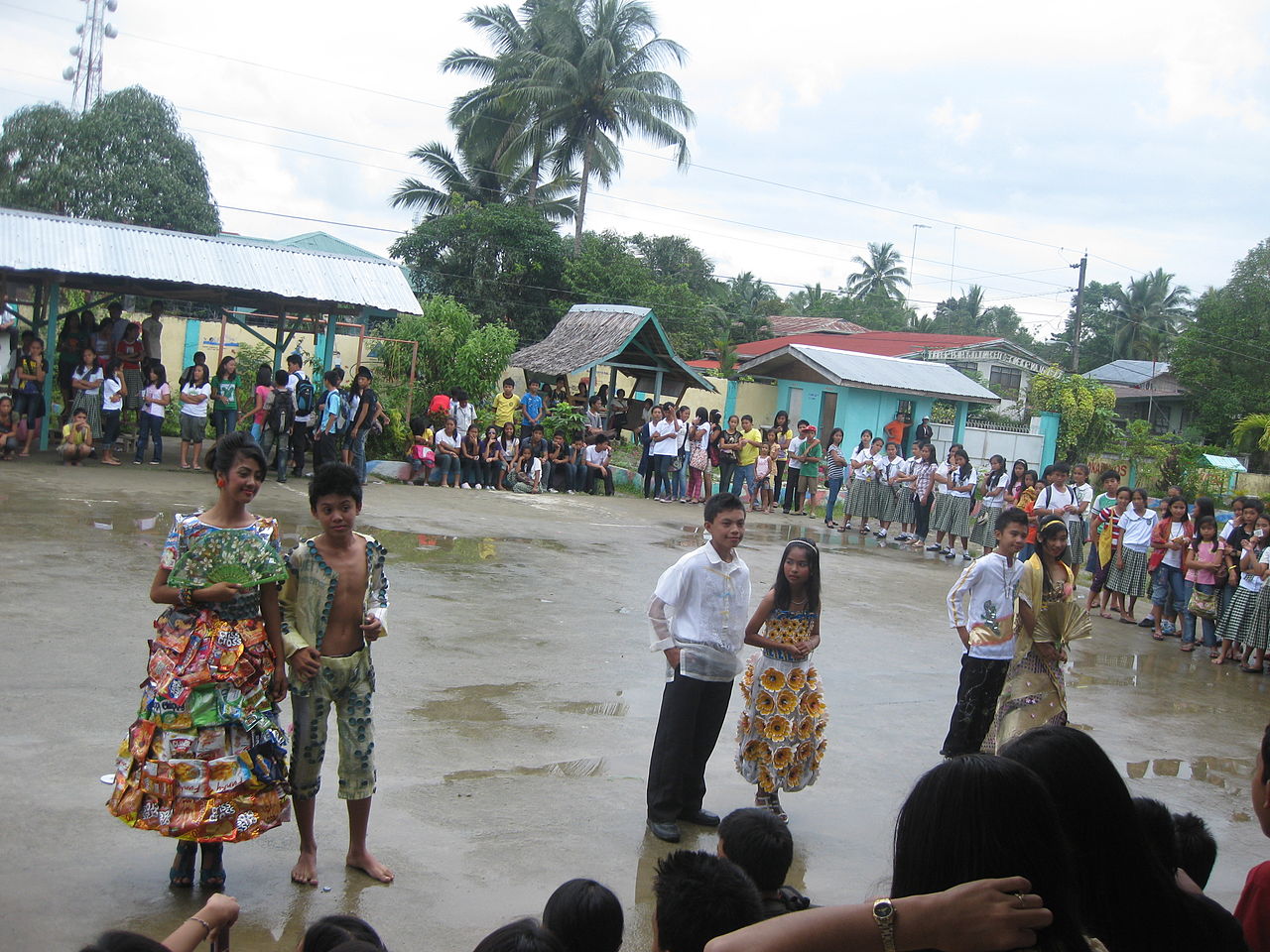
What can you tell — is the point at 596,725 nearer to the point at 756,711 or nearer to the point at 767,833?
the point at 756,711

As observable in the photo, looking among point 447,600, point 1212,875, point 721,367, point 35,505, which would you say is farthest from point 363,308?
point 721,367

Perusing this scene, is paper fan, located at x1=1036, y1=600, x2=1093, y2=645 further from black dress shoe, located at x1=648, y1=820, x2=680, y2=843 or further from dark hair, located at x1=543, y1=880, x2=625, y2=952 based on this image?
dark hair, located at x1=543, y1=880, x2=625, y2=952

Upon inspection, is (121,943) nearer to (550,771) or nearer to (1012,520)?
(550,771)

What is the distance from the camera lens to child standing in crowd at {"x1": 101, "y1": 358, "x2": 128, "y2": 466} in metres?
15.6

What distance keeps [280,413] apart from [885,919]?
15369 millimetres

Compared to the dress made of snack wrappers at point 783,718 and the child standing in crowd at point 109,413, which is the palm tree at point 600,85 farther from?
the dress made of snack wrappers at point 783,718

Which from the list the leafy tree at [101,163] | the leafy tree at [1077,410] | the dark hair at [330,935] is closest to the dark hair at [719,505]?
the dark hair at [330,935]

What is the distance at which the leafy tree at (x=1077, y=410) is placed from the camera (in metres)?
35.0

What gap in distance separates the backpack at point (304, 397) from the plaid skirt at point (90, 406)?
2624 millimetres

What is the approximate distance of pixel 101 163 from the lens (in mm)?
34344

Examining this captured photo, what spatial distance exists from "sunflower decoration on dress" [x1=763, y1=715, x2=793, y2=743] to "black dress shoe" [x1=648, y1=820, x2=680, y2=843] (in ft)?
2.23

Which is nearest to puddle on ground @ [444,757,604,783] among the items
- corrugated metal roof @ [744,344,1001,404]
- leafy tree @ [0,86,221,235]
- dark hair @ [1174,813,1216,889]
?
dark hair @ [1174,813,1216,889]

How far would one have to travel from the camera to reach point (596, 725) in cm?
685

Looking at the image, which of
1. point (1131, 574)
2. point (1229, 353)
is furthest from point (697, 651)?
point (1229, 353)
